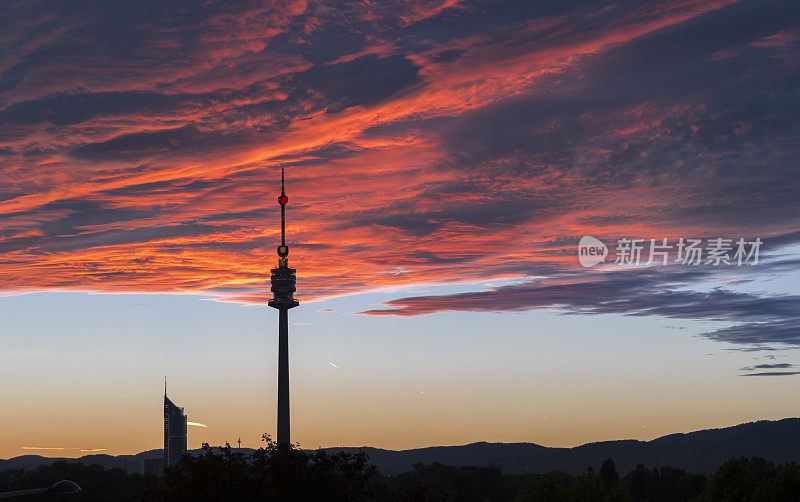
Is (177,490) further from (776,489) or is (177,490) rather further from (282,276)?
(282,276)

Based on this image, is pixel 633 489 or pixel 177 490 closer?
pixel 177 490

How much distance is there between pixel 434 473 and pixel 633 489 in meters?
48.3

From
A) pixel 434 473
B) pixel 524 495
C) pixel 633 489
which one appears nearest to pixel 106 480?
pixel 434 473

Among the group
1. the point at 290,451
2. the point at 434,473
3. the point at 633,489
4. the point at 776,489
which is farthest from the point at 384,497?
the point at 290,451

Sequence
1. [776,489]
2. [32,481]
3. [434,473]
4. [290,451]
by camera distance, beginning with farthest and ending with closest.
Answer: [434,473], [32,481], [776,489], [290,451]

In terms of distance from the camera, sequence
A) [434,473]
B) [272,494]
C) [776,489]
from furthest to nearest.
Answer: [434,473] < [776,489] < [272,494]

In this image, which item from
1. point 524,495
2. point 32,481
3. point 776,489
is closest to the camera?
point 776,489

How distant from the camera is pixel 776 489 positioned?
57.3 m

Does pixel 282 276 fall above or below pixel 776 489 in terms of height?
above

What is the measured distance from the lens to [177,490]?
40.3 meters

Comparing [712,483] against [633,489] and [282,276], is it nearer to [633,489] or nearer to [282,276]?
[633,489]

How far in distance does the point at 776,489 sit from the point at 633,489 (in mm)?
110901

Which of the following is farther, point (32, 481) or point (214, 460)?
point (32, 481)

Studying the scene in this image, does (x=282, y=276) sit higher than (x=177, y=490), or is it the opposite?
(x=282, y=276)
